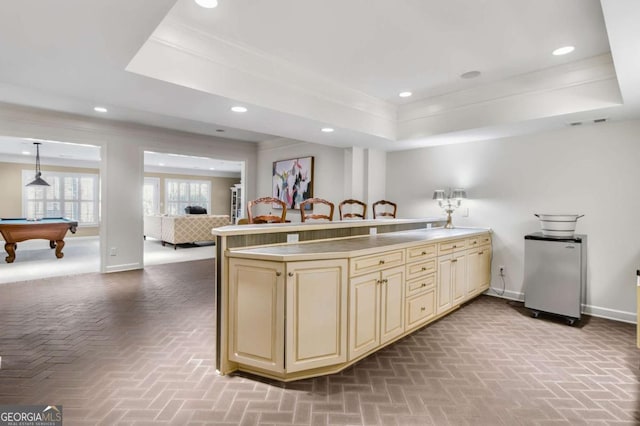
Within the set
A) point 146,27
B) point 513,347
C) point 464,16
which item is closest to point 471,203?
point 513,347

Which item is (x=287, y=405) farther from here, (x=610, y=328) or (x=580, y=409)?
(x=610, y=328)

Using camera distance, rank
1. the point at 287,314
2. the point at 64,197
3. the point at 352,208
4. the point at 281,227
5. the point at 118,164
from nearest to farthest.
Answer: the point at 287,314 < the point at 281,227 < the point at 352,208 < the point at 118,164 < the point at 64,197

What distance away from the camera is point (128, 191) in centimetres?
575

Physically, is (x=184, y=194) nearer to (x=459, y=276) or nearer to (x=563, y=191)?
(x=459, y=276)

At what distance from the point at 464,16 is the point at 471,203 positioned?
2.86 m

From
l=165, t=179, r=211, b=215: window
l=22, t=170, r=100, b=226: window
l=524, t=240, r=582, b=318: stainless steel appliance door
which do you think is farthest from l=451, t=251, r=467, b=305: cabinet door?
l=165, t=179, r=211, b=215: window

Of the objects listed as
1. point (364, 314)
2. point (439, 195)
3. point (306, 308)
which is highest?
point (439, 195)

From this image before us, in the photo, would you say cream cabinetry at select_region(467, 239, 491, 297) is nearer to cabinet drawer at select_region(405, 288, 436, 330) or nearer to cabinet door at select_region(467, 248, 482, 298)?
cabinet door at select_region(467, 248, 482, 298)

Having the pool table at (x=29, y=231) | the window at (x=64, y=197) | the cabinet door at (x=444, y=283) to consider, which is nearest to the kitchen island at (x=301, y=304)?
the cabinet door at (x=444, y=283)

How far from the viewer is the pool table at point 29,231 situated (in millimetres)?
6156

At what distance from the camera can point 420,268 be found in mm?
3074

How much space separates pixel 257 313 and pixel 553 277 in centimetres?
320

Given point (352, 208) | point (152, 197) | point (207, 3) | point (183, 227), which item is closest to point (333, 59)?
point (207, 3)

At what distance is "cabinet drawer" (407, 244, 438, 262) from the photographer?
9.66 ft
